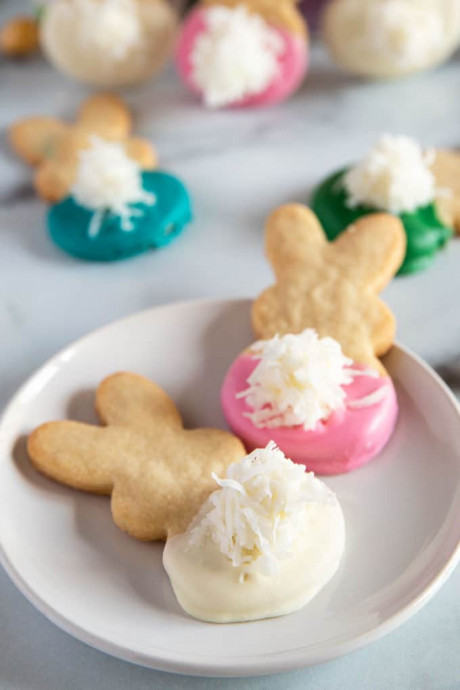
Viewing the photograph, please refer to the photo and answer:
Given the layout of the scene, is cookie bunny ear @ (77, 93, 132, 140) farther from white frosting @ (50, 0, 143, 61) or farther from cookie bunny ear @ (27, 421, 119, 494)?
cookie bunny ear @ (27, 421, 119, 494)

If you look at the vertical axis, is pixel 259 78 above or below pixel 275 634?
above

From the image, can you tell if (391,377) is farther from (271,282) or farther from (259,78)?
(259,78)

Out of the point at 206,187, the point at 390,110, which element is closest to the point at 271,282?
the point at 206,187

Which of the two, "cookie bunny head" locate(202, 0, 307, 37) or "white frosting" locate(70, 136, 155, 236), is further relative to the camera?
"cookie bunny head" locate(202, 0, 307, 37)

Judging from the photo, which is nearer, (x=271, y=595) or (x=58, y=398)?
(x=271, y=595)

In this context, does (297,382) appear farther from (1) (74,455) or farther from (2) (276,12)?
(2) (276,12)

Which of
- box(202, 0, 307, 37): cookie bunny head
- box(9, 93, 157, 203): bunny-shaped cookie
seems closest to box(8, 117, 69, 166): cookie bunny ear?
box(9, 93, 157, 203): bunny-shaped cookie
